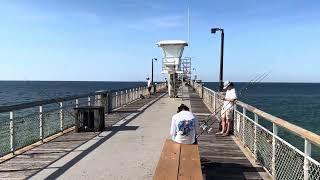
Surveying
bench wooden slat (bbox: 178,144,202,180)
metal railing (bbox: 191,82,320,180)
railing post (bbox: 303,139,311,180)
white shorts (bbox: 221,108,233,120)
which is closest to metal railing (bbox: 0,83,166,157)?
bench wooden slat (bbox: 178,144,202,180)

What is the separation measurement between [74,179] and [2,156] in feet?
9.40

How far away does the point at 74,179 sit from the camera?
835cm

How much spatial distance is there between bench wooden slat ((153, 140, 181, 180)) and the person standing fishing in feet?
17.0

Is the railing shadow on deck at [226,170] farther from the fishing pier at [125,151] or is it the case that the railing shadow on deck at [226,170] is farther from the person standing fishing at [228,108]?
the person standing fishing at [228,108]

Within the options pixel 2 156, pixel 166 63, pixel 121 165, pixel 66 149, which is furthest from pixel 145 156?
pixel 166 63

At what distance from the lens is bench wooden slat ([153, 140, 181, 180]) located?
6492 millimetres

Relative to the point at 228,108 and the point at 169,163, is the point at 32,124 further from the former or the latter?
the point at 169,163

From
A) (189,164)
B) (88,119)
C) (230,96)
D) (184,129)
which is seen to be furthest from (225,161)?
(88,119)

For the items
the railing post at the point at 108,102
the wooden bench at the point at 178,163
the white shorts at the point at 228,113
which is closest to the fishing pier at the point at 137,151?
the wooden bench at the point at 178,163

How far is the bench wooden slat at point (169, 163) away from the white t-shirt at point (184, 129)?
186 mm

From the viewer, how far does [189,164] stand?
7.18 metres

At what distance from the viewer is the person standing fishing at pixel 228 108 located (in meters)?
13.7

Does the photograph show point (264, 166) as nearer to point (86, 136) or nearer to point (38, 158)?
point (38, 158)

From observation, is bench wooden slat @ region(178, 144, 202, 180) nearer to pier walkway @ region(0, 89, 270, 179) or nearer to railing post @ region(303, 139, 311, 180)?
pier walkway @ region(0, 89, 270, 179)
